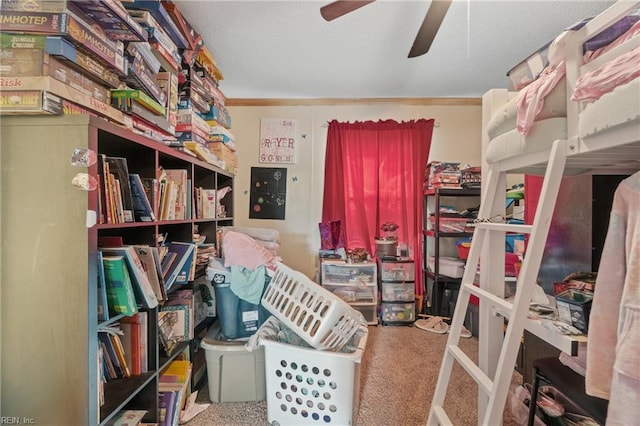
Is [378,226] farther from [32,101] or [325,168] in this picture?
[32,101]

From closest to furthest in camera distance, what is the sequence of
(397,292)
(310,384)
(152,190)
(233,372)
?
(152,190) → (310,384) → (233,372) → (397,292)

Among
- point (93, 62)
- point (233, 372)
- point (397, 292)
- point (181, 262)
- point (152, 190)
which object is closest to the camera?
point (93, 62)

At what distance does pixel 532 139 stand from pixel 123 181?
1.56 metres

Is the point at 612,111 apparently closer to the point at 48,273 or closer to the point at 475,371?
the point at 475,371

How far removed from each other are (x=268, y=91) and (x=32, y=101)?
93.8 inches

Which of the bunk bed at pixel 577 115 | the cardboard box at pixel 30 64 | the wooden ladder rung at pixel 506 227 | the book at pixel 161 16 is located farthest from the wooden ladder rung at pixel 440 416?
the book at pixel 161 16

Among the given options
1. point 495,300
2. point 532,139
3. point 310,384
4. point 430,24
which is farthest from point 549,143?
point 310,384

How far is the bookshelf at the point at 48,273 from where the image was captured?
3.22 feet

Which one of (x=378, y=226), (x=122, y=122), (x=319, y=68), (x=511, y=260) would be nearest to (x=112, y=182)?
(x=122, y=122)

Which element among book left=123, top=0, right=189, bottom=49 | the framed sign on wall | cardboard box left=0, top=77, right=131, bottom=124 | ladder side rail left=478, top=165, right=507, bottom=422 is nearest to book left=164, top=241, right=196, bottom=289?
cardboard box left=0, top=77, right=131, bottom=124

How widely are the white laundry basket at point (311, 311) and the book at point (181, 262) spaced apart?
18.2 inches

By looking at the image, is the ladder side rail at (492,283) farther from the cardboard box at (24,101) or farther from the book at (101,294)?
Answer: the cardboard box at (24,101)

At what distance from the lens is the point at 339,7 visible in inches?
56.3

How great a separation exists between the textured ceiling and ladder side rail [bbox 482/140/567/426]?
1.37 m
